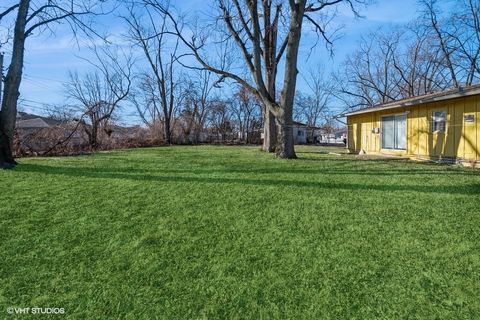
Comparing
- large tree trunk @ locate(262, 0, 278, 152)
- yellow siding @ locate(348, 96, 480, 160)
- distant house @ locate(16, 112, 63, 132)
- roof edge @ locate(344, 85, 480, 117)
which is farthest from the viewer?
distant house @ locate(16, 112, 63, 132)

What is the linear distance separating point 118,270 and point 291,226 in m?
1.89

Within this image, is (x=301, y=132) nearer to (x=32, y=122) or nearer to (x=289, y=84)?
(x=32, y=122)

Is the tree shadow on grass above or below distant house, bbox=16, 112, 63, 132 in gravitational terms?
below

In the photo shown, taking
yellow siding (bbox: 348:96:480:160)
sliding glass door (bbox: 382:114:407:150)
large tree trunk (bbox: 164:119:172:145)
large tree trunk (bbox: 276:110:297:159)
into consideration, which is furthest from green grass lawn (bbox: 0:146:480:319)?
large tree trunk (bbox: 164:119:172:145)

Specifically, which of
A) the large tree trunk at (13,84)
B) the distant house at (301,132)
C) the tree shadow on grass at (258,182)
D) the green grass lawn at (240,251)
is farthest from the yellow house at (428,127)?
the distant house at (301,132)

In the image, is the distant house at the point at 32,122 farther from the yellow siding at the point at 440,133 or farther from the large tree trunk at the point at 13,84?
the yellow siding at the point at 440,133

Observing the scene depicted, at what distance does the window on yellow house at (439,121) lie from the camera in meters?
9.26

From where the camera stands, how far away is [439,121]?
943 centimetres

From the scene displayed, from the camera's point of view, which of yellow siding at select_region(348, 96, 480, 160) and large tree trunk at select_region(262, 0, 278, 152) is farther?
large tree trunk at select_region(262, 0, 278, 152)

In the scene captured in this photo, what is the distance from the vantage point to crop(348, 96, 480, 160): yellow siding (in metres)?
8.24

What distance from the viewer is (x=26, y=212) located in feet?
12.0

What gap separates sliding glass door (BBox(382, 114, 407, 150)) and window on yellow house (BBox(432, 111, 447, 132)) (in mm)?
1488

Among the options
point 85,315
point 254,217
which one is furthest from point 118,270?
point 254,217

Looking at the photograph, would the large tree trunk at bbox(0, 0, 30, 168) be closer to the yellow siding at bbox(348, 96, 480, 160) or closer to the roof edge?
the roof edge
